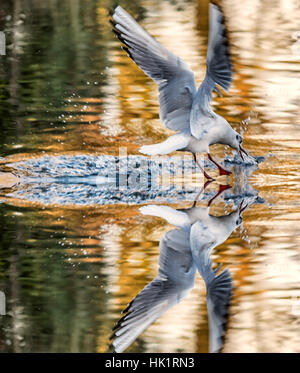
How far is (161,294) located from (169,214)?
2.43ft

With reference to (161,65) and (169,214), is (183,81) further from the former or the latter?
(169,214)

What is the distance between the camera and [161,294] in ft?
4.85

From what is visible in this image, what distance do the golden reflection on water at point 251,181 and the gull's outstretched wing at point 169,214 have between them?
0.15 feet

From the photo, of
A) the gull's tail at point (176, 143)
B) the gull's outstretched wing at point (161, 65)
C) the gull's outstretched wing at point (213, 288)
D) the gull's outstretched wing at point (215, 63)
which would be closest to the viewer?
the gull's outstretched wing at point (213, 288)

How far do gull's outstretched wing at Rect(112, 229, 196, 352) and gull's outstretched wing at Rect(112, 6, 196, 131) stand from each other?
0.82 meters

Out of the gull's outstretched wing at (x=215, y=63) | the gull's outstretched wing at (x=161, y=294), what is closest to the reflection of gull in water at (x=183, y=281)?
the gull's outstretched wing at (x=161, y=294)

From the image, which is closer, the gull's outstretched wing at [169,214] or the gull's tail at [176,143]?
the gull's outstretched wing at [169,214]

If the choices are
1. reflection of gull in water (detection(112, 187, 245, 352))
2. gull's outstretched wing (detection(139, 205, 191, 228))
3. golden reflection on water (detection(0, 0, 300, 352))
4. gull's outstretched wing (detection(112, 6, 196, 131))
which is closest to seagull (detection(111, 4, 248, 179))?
gull's outstretched wing (detection(112, 6, 196, 131))

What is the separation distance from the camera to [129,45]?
2.27m

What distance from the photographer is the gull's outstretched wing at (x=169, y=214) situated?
2.06 meters

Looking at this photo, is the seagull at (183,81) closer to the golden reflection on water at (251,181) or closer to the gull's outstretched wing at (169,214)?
the gull's outstretched wing at (169,214)

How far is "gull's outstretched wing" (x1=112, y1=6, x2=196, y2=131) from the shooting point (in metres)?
2.23

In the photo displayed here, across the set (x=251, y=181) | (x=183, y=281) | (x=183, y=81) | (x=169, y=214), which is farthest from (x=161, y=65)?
(x=183, y=281)

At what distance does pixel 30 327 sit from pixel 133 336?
0.76ft
